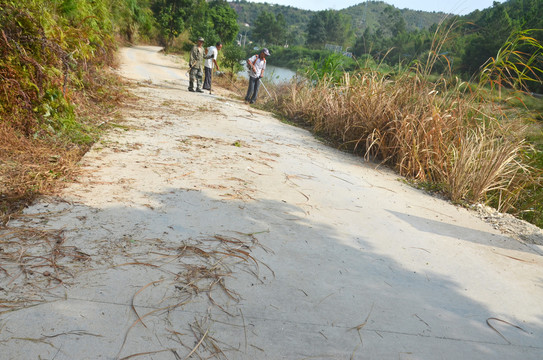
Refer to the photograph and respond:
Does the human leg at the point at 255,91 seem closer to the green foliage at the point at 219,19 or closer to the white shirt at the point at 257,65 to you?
the white shirt at the point at 257,65

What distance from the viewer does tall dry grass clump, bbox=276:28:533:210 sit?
464 cm

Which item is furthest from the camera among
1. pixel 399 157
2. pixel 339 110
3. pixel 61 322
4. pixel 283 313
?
pixel 339 110

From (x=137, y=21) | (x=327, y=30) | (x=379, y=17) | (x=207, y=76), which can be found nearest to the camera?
(x=207, y=76)

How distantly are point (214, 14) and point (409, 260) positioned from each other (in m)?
39.0

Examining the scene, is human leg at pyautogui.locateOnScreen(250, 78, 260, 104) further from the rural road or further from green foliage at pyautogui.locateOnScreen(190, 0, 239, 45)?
green foliage at pyautogui.locateOnScreen(190, 0, 239, 45)

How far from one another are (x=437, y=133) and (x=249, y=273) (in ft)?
13.1

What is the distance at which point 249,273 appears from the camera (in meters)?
2.36

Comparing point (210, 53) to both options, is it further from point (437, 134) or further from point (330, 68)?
point (437, 134)

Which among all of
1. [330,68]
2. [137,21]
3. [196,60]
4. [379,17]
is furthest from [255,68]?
[379,17]

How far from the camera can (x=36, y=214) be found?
8.64 ft

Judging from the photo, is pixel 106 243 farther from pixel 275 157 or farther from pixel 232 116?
pixel 232 116

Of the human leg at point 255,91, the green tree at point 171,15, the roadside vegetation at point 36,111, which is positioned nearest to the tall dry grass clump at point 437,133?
the roadside vegetation at point 36,111

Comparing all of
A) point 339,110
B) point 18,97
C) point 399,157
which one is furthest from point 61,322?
point 339,110

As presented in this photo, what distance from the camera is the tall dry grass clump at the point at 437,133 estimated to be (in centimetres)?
464
